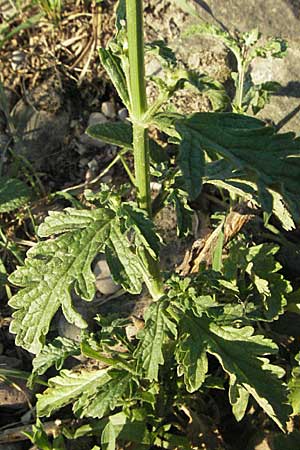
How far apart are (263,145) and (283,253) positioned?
1.45 m

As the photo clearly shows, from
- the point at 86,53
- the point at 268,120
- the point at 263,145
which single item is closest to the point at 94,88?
the point at 86,53

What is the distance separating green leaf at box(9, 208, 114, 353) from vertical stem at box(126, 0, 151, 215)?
0.14m

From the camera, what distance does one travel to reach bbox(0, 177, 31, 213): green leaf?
3.03 m

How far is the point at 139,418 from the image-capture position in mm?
2477

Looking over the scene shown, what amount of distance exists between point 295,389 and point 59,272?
105 cm

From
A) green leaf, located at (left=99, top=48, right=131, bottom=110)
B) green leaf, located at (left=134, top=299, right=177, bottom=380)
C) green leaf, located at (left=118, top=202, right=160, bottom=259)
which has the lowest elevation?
green leaf, located at (left=134, top=299, right=177, bottom=380)

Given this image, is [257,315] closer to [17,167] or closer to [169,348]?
[169,348]

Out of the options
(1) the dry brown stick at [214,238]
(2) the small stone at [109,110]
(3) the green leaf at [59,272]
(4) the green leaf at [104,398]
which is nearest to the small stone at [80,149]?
(2) the small stone at [109,110]

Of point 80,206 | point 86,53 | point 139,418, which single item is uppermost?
point 86,53

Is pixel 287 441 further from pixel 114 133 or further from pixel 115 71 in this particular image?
pixel 115 71

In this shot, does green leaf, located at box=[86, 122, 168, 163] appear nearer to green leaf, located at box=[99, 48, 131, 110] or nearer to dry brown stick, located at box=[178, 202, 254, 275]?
green leaf, located at box=[99, 48, 131, 110]

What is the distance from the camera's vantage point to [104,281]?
9.74ft

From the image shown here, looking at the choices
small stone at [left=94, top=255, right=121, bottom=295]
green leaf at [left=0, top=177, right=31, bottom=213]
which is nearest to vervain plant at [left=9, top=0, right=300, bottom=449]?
small stone at [left=94, top=255, right=121, bottom=295]

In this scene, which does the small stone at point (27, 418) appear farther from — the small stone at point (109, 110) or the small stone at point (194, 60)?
the small stone at point (194, 60)
